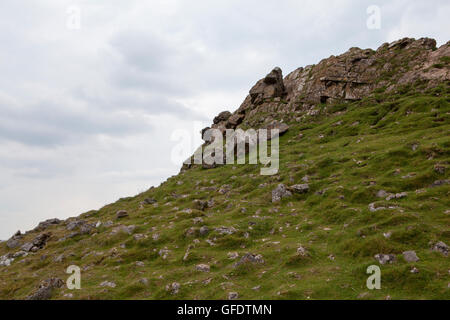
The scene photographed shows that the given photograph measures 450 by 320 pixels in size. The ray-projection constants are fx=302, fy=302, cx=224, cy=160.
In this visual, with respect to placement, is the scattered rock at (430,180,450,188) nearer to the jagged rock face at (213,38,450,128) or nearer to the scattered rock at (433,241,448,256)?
the scattered rock at (433,241,448,256)

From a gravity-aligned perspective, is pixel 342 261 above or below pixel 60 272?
above

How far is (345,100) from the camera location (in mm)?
74500

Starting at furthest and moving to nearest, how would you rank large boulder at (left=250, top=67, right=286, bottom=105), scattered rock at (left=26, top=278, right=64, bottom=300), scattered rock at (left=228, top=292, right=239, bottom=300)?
1. large boulder at (left=250, top=67, right=286, bottom=105)
2. scattered rock at (left=26, top=278, right=64, bottom=300)
3. scattered rock at (left=228, top=292, right=239, bottom=300)

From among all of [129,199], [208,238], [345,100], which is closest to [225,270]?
[208,238]

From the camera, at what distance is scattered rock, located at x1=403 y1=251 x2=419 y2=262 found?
64.7ft

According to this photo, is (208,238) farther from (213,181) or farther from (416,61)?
(416,61)

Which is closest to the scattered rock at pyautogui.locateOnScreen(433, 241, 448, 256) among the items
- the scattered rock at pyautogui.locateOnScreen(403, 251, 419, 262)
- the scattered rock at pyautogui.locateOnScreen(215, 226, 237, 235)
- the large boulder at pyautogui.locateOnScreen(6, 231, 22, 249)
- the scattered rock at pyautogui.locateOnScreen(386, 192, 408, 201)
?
the scattered rock at pyautogui.locateOnScreen(403, 251, 419, 262)

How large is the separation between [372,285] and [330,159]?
1112 inches

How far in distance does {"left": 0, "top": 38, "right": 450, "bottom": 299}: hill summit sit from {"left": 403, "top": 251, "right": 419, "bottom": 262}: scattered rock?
0.06 meters

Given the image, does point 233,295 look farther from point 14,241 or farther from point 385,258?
point 14,241

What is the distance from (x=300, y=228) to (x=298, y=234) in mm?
1069

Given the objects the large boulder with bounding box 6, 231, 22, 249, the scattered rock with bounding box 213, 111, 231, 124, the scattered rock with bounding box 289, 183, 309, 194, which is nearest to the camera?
the scattered rock with bounding box 289, 183, 309, 194

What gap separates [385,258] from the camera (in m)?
20.6

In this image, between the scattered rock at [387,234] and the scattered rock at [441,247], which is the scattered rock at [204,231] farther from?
the scattered rock at [441,247]
